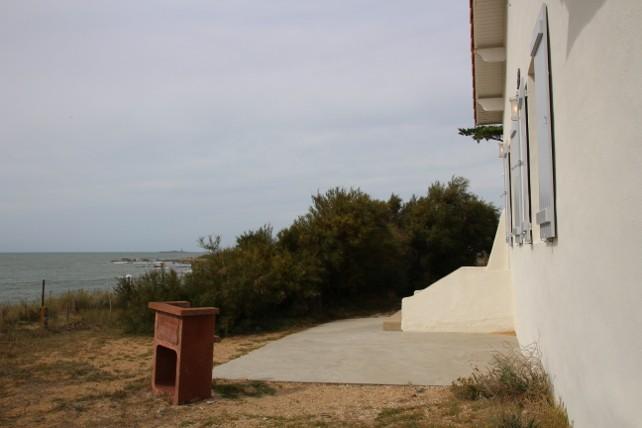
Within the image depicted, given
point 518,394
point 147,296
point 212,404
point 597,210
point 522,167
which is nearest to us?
point 597,210

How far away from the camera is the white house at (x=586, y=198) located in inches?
100

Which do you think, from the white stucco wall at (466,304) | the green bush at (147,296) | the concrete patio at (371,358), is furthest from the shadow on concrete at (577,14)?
the green bush at (147,296)

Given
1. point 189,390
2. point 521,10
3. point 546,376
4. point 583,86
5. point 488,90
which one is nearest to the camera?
point 583,86

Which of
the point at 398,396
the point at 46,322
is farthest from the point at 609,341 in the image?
the point at 46,322

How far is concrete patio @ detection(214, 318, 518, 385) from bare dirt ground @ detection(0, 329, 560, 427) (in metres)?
0.51

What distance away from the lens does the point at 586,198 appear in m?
3.37

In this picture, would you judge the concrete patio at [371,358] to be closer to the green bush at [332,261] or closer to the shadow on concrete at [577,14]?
the green bush at [332,261]

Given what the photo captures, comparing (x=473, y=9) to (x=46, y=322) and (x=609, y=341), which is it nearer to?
(x=609, y=341)

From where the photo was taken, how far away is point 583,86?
11.0 ft

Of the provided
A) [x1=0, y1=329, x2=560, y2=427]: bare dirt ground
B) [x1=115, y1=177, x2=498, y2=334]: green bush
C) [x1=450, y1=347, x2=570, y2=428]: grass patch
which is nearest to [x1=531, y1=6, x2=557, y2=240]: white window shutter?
[x1=450, y1=347, x2=570, y2=428]: grass patch

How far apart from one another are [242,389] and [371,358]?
246cm

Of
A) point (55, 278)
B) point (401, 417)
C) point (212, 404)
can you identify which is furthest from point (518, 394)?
point (55, 278)

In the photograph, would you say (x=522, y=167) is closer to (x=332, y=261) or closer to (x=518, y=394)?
(x=518, y=394)

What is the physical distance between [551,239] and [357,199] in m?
14.9
